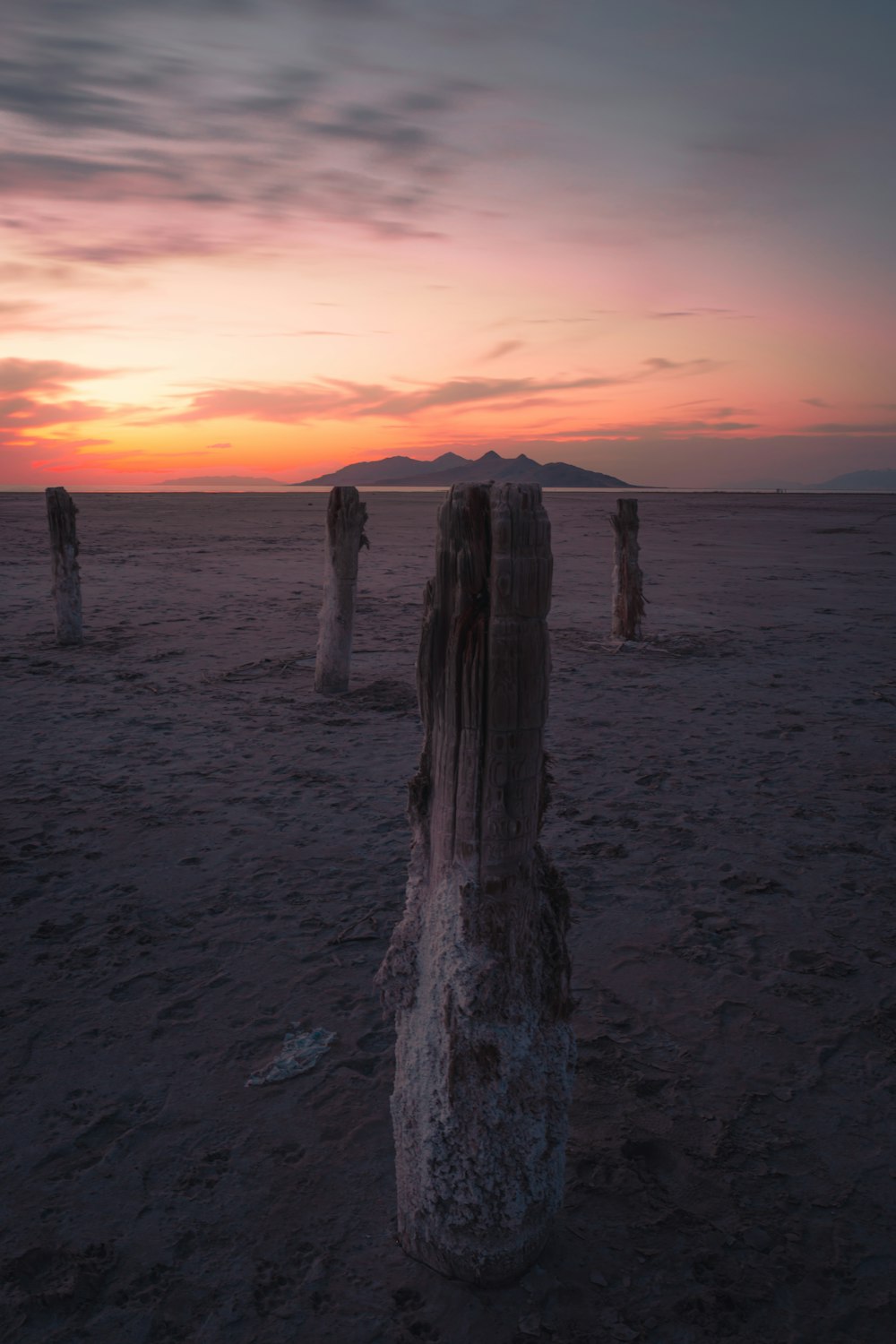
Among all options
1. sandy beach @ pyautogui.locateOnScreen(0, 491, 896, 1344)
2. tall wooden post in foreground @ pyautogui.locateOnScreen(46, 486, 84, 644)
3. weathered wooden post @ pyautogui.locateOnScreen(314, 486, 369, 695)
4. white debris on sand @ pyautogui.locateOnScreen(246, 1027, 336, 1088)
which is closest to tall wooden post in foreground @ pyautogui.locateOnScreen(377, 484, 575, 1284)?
sandy beach @ pyautogui.locateOnScreen(0, 491, 896, 1344)

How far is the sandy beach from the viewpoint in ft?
10.0

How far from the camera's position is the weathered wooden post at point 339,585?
10.1 metres

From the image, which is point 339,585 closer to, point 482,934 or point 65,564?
point 65,564

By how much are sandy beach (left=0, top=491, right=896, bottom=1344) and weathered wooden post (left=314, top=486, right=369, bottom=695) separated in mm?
374

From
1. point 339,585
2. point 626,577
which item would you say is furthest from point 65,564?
point 626,577

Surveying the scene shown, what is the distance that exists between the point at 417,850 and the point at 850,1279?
2153 mm

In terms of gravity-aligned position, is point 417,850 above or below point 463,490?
below

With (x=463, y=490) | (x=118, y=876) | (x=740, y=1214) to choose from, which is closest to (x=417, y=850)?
(x=463, y=490)

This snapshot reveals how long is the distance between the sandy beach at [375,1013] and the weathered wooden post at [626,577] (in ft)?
7.16

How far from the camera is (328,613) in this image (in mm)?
10453

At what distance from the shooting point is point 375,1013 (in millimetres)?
4613

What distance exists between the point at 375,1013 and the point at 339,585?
20.9ft

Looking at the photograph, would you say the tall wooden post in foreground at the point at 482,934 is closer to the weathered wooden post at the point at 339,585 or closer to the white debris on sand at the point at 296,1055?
the white debris on sand at the point at 296,1055

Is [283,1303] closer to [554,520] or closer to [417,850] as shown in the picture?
[417,850]
